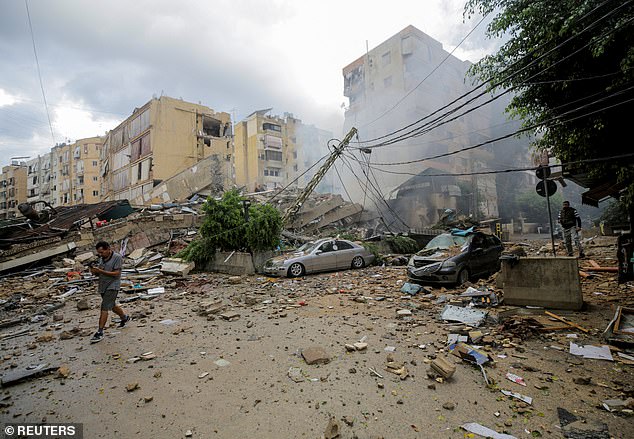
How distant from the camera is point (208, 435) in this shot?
2.56 meters

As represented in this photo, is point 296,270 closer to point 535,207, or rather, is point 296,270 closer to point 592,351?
point 592,351

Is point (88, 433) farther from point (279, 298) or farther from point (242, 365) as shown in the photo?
point (279, 298)

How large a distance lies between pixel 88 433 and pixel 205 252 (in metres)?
10.0

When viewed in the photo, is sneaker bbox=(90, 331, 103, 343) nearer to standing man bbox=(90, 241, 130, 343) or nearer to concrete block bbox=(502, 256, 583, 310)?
standing man bbox=(90, 241, 130, 343)

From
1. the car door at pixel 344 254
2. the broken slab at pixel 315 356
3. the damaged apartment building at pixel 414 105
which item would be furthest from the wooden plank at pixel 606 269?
the damaged apartment building at pixel 414 105

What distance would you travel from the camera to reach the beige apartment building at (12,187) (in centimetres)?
5967

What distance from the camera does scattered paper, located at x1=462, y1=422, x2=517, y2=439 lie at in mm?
2455

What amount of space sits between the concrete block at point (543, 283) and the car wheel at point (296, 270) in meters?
6.53

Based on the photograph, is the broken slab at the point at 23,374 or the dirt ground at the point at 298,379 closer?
the dirt ground at the point at 298,379

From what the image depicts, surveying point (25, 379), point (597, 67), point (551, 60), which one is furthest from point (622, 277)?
point (25, 379)

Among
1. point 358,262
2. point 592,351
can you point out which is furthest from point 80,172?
point 592,351

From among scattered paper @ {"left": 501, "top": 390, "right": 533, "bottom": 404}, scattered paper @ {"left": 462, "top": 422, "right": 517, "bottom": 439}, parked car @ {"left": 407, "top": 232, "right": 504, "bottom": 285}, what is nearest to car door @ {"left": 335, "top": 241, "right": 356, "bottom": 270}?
parked car @ {"left": 407, "top": 232, "right": 504, "bottom": 285}

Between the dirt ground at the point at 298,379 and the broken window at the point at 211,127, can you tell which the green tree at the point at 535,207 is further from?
the broken window at the point at 211,127

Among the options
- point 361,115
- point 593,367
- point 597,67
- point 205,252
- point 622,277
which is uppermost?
point 361,115
